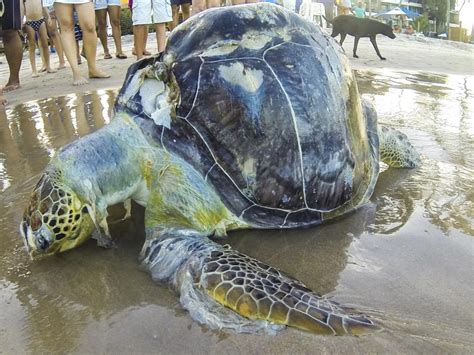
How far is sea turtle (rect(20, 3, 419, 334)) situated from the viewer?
5.66 ft

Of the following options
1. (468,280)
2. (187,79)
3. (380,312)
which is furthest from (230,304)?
(187,79)

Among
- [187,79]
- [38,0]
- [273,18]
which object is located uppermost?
[38,0]

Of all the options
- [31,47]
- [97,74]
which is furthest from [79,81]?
[31,47]

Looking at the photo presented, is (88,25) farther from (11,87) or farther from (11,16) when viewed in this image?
(11,87)

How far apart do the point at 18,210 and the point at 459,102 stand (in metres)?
4.01

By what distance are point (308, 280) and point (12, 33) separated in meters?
4.93

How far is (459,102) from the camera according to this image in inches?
176

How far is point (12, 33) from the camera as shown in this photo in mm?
5188

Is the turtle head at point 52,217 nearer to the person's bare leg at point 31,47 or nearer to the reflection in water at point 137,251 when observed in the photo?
the reflection in water at point 137,251

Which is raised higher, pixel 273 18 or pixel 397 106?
pixel 273 18

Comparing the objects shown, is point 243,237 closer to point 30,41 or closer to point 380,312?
point 380,312

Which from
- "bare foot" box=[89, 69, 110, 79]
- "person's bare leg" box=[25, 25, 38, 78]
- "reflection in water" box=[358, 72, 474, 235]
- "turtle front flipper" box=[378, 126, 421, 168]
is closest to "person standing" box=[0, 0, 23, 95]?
"bare foot" box=[89, 69, 110, 79]

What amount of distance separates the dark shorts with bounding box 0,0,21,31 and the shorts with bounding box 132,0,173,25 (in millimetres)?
1313

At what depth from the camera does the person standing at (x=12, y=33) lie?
4.96 m
